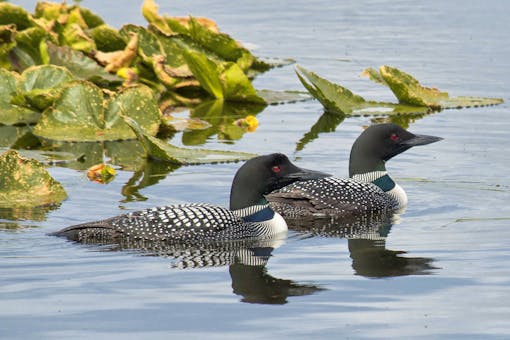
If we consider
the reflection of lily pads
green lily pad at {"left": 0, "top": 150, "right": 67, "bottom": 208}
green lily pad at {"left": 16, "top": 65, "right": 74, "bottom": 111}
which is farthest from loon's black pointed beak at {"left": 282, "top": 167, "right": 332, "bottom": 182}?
green lily pad at {"left": 16, "top": 65, "right": 74, "bottom": 111}

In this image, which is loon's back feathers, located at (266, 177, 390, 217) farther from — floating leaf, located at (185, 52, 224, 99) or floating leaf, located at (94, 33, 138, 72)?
floating leaf, located at (94, 33, 138, 72)

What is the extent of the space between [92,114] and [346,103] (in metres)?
2.79

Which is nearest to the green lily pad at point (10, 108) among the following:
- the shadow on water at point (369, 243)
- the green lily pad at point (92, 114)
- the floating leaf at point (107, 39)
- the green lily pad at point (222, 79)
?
the green lily pad at point (92, 114)

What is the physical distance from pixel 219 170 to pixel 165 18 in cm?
471

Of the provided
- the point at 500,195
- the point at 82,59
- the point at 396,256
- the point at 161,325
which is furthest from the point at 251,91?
the point at 161,325

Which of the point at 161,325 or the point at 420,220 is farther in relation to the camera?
the point at 420,220

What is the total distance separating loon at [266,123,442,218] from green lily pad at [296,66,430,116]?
8.88 ft

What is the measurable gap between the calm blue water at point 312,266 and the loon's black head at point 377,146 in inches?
14.9

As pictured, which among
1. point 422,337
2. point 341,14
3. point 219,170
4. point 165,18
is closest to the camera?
point 422,337

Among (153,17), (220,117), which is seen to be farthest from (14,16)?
(220,117)

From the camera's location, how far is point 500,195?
33.4 ft

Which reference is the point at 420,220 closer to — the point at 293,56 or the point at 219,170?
the point at 219,170

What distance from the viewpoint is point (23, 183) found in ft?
32.7

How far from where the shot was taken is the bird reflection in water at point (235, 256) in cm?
778
